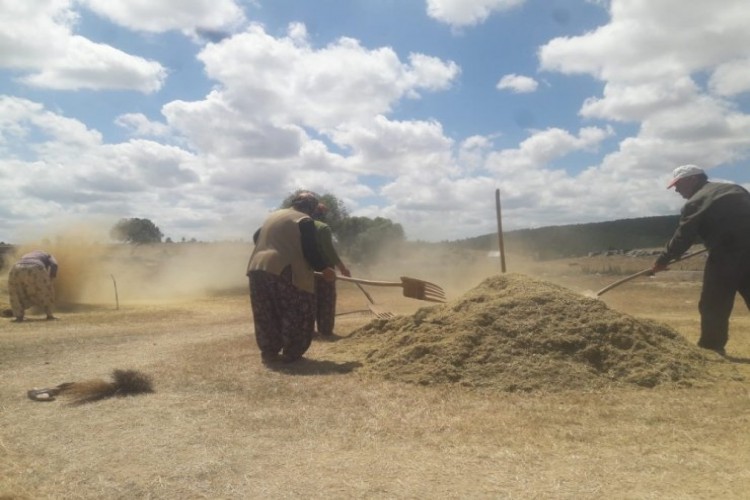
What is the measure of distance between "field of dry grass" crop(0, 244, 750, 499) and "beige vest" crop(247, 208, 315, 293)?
0.94m

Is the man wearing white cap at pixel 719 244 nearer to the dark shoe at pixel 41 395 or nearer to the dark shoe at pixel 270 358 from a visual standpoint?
the dark shoe at pixel 270 358

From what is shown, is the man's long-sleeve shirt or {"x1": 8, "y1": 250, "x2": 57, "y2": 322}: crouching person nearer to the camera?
the man's long-sleeve shirt

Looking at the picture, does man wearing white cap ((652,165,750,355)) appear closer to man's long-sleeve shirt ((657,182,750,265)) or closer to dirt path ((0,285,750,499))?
man's long-sleeve shirt ((657,182,750,265))

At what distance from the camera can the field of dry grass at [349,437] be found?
299cm

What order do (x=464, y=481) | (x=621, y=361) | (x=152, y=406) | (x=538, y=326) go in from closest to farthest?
(x=464, y=481), (x=152, y=406), (x=621, y=361), (x=538, y=326)

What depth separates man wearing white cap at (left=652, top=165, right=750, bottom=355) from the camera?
20.3 ft

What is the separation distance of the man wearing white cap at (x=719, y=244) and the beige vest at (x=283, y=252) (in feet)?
13.4

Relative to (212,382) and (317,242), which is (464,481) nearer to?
(212,382)

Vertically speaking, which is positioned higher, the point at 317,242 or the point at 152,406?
the point at 317,242

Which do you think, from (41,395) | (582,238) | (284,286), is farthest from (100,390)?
(582,238)

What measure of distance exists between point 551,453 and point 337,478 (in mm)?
1235

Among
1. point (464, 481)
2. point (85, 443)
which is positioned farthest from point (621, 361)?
point (85, 443)

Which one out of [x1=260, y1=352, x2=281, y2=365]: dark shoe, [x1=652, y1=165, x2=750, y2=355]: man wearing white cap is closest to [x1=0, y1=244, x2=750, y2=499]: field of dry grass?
[x1=260, y1=352, x2=281, y2=365]: dark shoe

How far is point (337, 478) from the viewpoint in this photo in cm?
310
